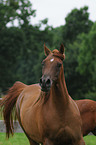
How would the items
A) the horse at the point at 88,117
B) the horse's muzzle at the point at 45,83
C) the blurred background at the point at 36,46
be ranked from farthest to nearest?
the blurred background at the point at 36,46 < the horse at the point at 88,117 < the horse's muzzle at the point at 45,83

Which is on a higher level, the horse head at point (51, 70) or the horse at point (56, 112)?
the horse head at point (51, 70)

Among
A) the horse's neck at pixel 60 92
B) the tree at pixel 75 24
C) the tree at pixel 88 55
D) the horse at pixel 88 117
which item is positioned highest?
the tree at pixel 75 24

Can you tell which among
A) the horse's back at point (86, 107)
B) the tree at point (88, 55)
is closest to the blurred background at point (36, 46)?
the tree at point (88, 55)

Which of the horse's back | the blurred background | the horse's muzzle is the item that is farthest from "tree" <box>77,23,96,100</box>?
the horse's muzzle

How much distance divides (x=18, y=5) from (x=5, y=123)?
96.5 feet

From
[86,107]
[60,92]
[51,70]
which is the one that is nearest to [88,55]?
[86,107]

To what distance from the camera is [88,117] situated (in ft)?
18.4

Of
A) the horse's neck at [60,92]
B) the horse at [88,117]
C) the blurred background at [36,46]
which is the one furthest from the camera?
the blurred background at [36,46]

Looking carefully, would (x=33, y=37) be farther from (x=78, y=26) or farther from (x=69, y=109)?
(x=69, y=109)

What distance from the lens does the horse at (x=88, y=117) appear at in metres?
5.58

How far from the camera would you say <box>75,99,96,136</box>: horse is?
5582 millimetres

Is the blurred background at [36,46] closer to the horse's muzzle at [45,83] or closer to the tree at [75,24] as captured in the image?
the tree at [75,24]

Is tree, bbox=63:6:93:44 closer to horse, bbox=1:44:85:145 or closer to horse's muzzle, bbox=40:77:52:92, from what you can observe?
horse, bbox=1:44:85:145

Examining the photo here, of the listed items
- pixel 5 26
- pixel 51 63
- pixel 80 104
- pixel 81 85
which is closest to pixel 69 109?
pixel 51 63
